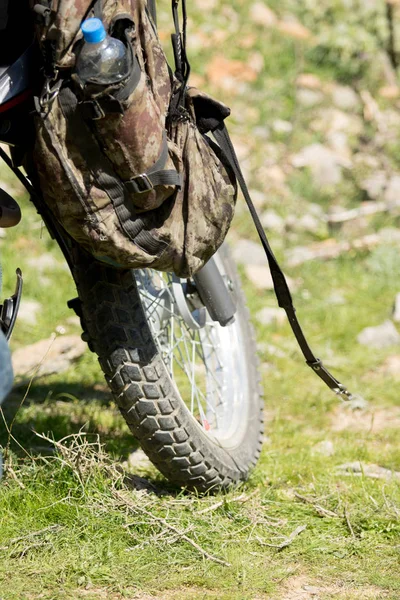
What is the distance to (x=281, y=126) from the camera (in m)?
7.93

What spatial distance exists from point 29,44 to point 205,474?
5.02 feet

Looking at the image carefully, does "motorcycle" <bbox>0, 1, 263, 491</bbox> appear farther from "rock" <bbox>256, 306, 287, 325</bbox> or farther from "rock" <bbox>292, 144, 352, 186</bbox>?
"rock" <bbox>292, 144, 352, 186</bbox>

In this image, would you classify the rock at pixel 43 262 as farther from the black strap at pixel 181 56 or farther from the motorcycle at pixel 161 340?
the black strap at pixel 181 56

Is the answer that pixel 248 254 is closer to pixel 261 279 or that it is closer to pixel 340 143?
pixel 261 279

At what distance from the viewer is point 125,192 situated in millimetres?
2732

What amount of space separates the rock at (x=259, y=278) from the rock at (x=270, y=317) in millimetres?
408

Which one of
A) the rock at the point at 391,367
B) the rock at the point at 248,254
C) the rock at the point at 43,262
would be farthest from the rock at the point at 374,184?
the rock at the point at 43,262

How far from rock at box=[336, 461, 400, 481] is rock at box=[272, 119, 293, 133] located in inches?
180

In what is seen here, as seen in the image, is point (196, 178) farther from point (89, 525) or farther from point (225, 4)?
point (225, 4)

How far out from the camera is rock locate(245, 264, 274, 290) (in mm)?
6121

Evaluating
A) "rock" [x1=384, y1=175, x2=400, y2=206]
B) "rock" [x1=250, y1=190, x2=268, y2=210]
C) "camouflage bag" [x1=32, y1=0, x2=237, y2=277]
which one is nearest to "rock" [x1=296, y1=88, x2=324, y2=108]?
"rock" [x1=384, y1=175, x2=400, y2=206]

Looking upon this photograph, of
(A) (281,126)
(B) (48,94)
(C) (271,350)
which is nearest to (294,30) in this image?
(A) (281,126)

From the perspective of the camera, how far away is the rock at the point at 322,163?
7.46 meters

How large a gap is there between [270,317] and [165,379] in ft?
8.55
